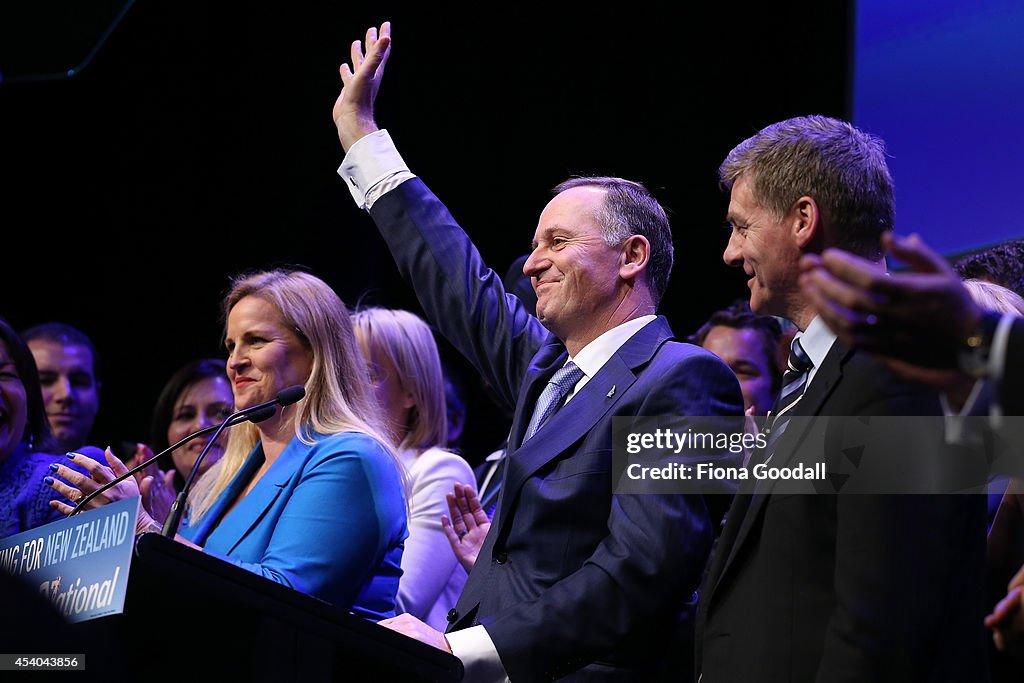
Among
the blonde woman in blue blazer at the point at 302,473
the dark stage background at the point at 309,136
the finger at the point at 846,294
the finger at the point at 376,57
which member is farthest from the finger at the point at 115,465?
the dark stage background at the point at 309,136

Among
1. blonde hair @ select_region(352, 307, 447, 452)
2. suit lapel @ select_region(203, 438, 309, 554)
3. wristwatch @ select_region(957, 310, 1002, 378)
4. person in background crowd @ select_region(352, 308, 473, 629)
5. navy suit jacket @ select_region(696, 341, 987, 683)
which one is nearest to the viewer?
wristwatch @ select_region(957, 310, 1002, 378)

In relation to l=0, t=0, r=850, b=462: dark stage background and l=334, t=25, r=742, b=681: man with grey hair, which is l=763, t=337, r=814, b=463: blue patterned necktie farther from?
l=0, t=0, r=850, b=462: dark stage background

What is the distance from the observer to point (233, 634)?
162 centimetres

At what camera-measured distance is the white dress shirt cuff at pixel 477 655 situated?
1824 mm

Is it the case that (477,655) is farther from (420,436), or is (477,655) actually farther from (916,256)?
(420,436)

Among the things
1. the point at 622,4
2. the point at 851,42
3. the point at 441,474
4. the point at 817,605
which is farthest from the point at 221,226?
the point at 817,605

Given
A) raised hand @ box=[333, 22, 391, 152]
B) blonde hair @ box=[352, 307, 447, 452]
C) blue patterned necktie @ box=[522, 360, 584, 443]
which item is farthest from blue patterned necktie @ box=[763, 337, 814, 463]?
blonde hair @ box=[352, 307, 447, 452]

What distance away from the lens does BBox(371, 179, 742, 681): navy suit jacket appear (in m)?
1.85

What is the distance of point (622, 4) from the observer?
432 cm

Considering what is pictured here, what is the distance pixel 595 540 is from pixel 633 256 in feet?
2.01

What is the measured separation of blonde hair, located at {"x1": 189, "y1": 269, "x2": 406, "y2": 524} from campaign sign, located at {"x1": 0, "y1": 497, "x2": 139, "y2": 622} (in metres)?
0.87

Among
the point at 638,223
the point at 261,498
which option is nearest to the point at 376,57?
the point at 638,223

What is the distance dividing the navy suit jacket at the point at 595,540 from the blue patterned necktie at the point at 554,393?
0.08 ft

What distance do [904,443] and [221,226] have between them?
13.0 feet
